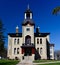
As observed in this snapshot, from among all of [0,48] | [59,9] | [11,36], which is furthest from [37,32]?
[59,9]

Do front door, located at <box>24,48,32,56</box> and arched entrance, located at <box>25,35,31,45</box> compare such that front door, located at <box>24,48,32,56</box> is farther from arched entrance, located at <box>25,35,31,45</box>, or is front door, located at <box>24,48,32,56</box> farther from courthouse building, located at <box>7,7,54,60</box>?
arched entrance, located at <box>25,35,31,45</box>

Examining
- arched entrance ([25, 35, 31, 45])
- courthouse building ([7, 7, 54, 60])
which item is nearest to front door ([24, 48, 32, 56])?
courthouse building ([7, 7, 54, 60])

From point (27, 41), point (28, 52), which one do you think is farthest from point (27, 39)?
point (28, 52)

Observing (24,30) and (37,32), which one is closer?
(24,30)

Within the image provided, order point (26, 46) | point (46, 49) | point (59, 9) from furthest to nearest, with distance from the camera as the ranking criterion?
point (46, 49) < point (26, 46) < point (59, 9)

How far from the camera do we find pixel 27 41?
61.4 meters

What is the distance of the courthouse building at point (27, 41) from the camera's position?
60.9 meters

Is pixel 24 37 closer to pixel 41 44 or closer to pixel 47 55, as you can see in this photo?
pixel 41 44

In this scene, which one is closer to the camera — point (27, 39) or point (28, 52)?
point (28, 52)

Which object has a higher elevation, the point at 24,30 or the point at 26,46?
the point at 24,30

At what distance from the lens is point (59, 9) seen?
2548cm

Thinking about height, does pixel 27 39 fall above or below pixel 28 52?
above

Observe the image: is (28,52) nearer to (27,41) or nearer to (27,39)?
(27,41)

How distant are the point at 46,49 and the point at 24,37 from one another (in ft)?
25.8
